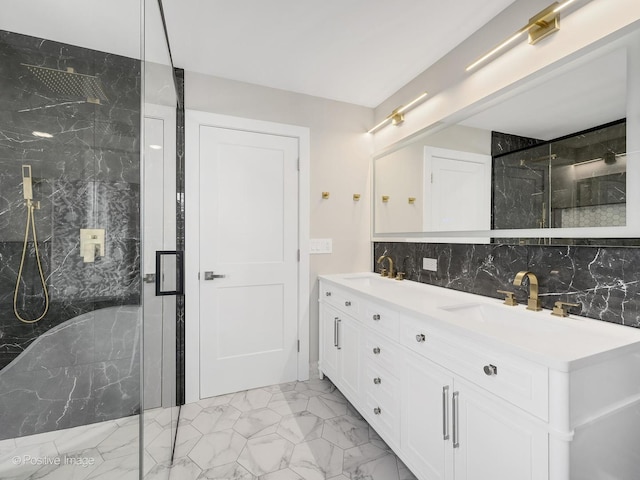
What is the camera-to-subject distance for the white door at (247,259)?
87.8 inches

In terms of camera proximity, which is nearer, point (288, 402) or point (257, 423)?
point (257, 423)

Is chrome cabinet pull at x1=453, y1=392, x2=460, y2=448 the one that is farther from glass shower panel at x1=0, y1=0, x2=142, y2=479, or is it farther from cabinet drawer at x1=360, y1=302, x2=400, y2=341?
glass shower panel at x1=0, y1=0, x2=142, y2=479

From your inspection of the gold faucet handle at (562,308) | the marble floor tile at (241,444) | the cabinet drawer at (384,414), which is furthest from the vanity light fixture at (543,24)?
the marble floor tile at (241,444)

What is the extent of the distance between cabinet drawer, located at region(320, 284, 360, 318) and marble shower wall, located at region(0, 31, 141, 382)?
128 cm

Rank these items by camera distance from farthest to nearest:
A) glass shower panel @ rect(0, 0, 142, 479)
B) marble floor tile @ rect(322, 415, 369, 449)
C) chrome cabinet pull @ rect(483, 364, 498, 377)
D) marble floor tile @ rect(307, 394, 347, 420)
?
marble floor tile @ rect(307, 394, 347, 420), marble floor tile @ rect(322, 415, 369, 449), glass shower panel @ rect(0, 0, 142, 479), chrome cabinet pull @ rect(483, 364, 498, 377)

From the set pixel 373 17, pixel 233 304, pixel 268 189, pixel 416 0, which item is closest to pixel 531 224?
pixel 416 0

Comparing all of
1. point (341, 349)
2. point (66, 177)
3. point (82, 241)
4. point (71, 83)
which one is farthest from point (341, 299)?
point (71, 83)

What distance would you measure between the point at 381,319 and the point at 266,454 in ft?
3.23

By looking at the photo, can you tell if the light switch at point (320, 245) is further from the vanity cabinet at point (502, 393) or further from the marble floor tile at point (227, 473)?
the marble floor tile at point (227, 473)

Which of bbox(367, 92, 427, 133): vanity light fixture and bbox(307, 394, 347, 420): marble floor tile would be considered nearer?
bbox(307, 394, 347, 420): marble floor tile

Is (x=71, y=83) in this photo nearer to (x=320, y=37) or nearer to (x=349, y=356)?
(x=320, y=37)

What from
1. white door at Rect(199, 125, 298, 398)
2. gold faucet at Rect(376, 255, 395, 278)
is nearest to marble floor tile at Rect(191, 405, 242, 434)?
white door at Rect(199, 125, 298, 398)

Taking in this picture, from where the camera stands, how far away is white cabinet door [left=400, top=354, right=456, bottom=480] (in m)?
1.20

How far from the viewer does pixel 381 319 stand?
1654 millimetres
